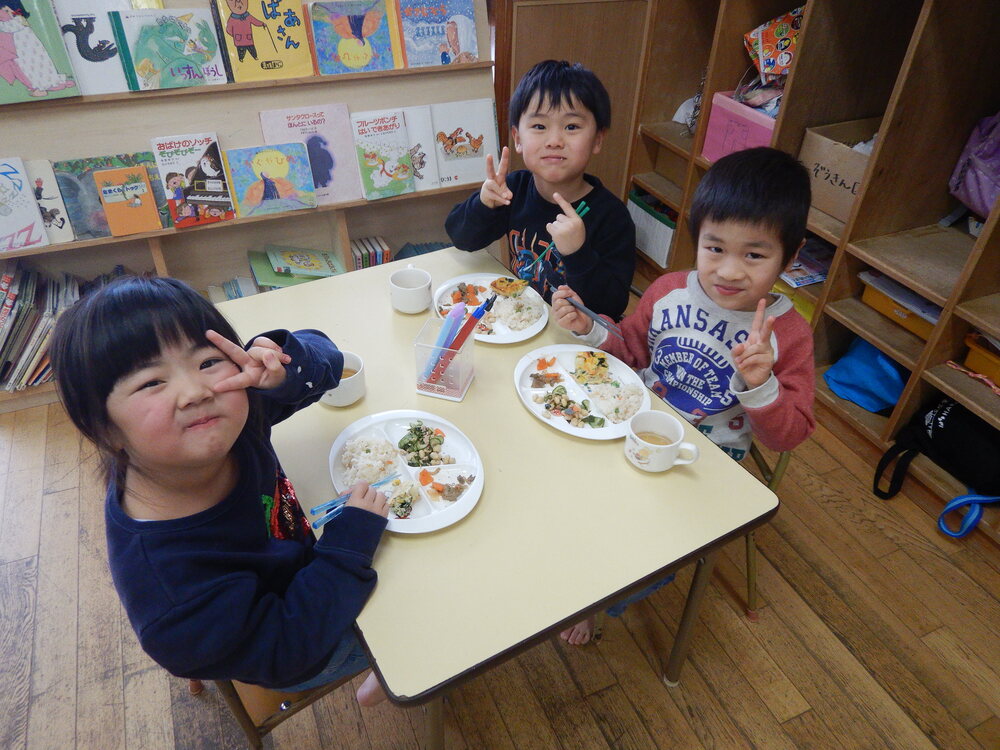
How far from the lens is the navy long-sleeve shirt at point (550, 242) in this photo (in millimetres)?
1547

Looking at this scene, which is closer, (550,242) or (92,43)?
(550,242)

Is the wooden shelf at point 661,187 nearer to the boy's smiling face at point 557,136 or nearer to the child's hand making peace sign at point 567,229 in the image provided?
the boy's smiling face at point 557,136

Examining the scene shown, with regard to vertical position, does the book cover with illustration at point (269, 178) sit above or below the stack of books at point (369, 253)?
above

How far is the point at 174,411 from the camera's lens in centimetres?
80

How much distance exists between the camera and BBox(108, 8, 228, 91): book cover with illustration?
199 centimetres

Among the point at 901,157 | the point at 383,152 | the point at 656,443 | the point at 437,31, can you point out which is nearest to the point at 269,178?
the point at 383,152

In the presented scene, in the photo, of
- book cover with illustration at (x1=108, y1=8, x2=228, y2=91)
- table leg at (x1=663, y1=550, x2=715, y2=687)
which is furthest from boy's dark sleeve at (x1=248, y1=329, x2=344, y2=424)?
book cover with illustration at (x1=108, y1=8, x2=228, y2=91)

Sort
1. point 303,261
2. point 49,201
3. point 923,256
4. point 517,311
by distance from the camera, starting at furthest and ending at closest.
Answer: point 303,261 → point 49,201 → point 923,256 → point 517,311

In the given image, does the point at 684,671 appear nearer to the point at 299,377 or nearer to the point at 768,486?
the point at 768,486

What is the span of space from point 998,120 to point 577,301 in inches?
58.2

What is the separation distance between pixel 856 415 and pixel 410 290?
165cm

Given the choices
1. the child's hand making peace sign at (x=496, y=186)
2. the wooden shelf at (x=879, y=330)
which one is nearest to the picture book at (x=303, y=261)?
the child's hand making peace sign at (x=496, y=186)

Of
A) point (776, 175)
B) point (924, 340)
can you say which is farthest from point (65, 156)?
point (924, 340)

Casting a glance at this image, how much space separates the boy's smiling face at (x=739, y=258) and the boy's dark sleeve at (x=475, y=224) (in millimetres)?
593
